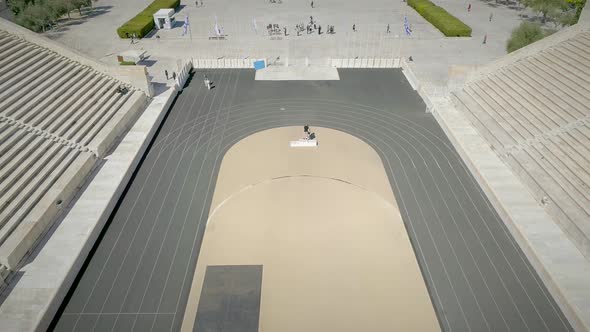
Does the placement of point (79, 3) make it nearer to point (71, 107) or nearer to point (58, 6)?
point (58, 6)

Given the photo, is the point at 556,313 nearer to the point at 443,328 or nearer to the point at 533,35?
the point at 443,328

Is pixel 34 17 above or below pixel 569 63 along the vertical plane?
below

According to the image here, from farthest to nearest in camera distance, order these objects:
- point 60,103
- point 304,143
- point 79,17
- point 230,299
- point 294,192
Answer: point 79,17 → point 60,103 → point 304,143 → point 294,192 → point 230,299

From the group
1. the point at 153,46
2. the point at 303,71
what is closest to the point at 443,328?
the point at 303,71

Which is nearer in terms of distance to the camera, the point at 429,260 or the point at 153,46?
the point at 429,260

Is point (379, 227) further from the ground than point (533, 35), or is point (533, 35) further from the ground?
point (533, 35)

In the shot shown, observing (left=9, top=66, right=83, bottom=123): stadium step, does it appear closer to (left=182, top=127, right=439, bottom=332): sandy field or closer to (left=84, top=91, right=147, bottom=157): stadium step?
(left=84, top=91, right=147, bottom=157): stadium step

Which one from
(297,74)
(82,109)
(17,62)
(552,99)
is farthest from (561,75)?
(17,62)
